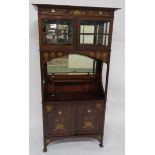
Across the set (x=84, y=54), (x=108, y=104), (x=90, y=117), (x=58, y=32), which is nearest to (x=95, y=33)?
(x=84, y=54)

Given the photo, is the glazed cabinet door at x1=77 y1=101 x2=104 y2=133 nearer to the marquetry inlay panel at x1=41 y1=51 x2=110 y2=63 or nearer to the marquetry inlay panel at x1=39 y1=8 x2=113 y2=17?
the marquetry inlay panel at x1=41 y1=51 x2=110 y2=63

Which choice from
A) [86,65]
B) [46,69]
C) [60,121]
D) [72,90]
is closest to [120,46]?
[86,65]

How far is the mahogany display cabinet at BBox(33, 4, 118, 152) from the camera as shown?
256 centimetres

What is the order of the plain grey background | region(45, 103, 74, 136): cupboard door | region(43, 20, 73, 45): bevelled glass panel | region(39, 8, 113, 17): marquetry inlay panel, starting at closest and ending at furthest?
region(39, 8, 113, 17): marquetry inlay panel, region(43, 20, 73, 45): bevelled glass panel, region(45, 103, 74, 136): cupboard door, the plain grey background

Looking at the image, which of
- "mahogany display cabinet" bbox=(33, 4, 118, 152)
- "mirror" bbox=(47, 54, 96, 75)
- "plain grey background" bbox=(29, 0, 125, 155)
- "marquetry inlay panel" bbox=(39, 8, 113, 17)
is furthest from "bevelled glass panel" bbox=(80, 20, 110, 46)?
"plain grey background" bbox=(29, 0, 125, 155)

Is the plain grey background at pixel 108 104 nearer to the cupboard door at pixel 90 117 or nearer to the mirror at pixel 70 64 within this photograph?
the cupboard door at pixel 90 117

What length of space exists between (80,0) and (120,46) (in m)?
0.92

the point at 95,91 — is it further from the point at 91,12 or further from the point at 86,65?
the point at 91,12

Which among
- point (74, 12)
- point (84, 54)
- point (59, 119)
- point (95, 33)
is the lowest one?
point (59, 119)

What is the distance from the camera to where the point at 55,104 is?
2.81 m

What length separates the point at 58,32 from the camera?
8.71 ft

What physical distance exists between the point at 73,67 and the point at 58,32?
1.76 ft

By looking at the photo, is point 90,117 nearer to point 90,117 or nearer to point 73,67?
point 90,117

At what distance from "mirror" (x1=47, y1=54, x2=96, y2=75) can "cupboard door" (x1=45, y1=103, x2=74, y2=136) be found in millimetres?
457
